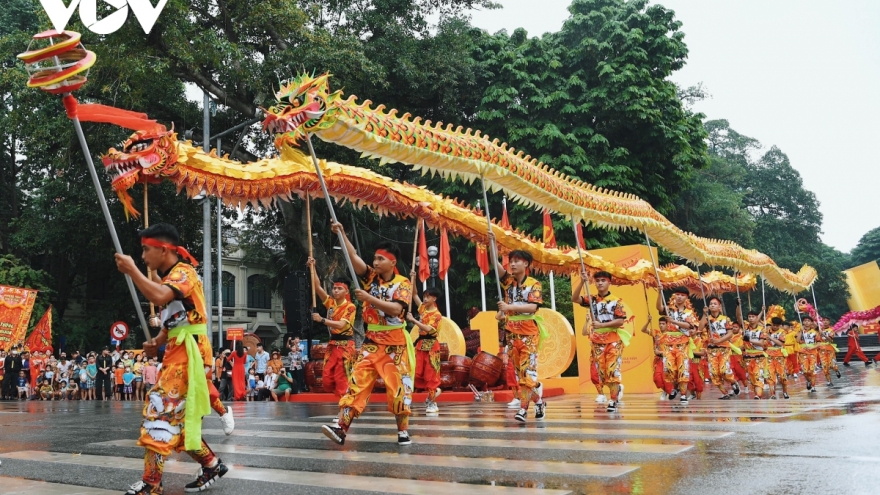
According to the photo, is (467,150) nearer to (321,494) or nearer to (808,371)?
(321,494)

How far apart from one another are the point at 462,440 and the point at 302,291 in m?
11.0

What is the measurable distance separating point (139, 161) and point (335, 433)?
4154 mm

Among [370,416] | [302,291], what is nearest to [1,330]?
[302,291]

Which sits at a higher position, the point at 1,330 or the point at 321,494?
the point at 1,330

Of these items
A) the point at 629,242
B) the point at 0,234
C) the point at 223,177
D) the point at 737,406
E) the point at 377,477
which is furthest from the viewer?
the point at 0,234

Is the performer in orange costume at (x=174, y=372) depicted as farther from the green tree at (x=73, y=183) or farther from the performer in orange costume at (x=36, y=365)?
the performer in orange costume at (x=36, y=365)

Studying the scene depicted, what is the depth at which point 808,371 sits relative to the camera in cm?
1559

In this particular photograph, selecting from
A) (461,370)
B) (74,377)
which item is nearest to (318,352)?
(461,370)

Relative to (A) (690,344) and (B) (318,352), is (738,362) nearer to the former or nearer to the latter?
(A) (690,344)

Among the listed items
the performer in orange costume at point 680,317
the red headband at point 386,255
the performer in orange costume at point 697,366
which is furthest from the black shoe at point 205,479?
the performer in orange costume at point 697,366

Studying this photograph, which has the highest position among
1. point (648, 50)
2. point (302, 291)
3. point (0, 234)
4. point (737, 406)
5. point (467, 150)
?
point (648, 50)

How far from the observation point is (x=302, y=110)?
29.5 feet

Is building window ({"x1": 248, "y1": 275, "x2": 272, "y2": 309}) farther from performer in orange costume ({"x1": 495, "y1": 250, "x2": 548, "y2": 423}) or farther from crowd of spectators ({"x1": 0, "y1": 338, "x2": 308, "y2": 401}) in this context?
performer in orange costume ({"x1": 495, "y1": 250, "x2": 548, "y2": 423})

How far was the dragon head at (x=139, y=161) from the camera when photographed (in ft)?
28.4
